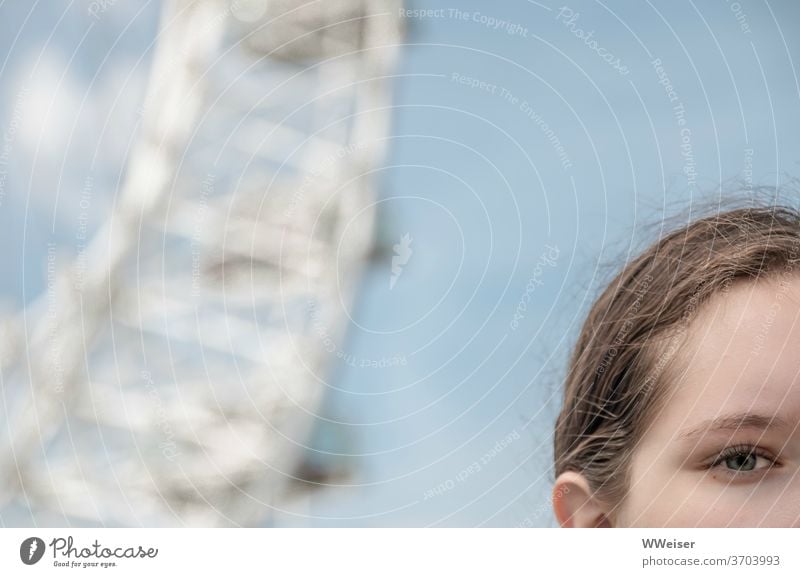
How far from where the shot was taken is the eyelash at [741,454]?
723 millimetres

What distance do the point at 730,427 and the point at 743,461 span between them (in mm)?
30

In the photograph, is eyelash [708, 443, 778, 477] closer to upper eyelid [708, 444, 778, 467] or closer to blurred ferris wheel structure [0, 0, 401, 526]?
upper eyelid [708, 444, 778, 467]

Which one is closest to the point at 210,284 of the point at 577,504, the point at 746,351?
the point at 577,504

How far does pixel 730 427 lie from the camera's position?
28.7 inches

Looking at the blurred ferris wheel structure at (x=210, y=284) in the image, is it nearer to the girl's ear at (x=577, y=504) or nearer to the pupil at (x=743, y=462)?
the girl's ear at (x=577, y=504)

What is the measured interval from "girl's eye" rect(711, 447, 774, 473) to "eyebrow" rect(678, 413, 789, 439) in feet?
0.06

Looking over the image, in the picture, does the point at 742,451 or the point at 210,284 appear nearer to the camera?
the point at 742,451

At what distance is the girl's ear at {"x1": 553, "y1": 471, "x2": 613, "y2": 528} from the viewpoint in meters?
0.79

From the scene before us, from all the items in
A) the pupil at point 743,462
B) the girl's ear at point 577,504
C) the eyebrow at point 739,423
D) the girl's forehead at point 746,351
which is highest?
the girl's forehead at point 746,351

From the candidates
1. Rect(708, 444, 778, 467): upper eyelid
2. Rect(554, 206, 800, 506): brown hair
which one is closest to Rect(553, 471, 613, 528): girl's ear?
Rect(554, 206, 800, 506): brown hair

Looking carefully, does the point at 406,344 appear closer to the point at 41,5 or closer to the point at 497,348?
the point at 497,348

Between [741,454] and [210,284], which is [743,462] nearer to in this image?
[741,454]

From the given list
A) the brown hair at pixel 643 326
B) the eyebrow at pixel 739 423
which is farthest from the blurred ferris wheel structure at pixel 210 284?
the eyebrow at pixel 739 423

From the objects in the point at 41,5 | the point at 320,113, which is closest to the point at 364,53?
the point at 320,113
